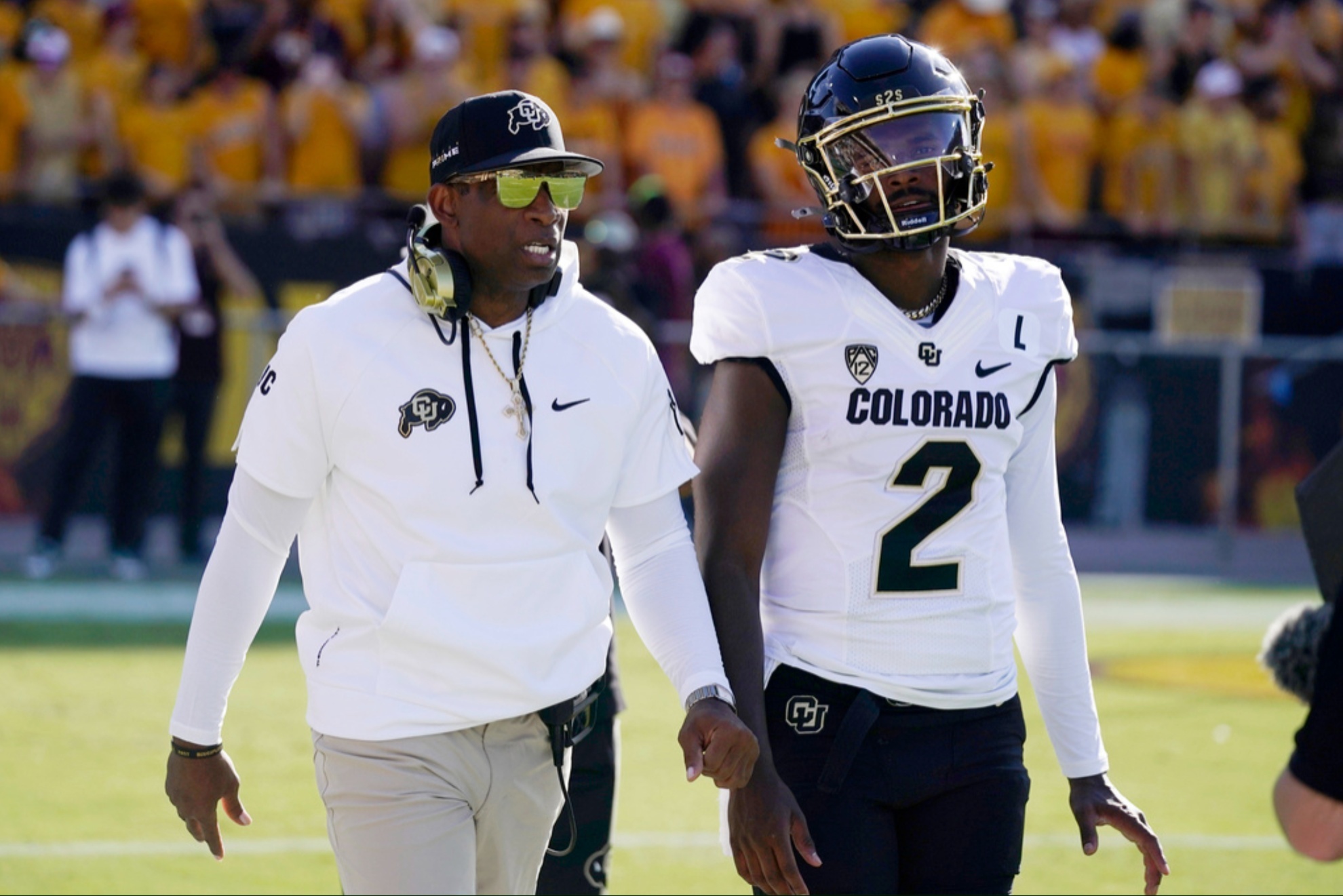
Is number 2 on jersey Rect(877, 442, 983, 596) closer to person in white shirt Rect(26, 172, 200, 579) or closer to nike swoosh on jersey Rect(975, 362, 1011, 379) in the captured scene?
nike swoosh on jersey Rect(975, 362, 1011, 379)

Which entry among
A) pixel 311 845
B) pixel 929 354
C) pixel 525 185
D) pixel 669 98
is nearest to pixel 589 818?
pixel 929 354

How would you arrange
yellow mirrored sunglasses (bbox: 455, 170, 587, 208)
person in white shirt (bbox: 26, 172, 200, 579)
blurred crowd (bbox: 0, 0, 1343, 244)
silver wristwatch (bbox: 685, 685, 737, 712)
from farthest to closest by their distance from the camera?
blurred crowd (bbox: 0, 0, 1343, 244), person in white shirt (bbox: 26, 172, 200, 579), yellow mirrored sunglasses (bbox: 455, 170, 587, 208), silver wristwatch (bbox: 685, 685, 737, 712)

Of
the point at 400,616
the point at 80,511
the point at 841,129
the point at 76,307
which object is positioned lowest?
the point at 80,511

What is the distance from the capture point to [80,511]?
13602 millimetres

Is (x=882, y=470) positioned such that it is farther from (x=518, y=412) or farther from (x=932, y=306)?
(x=518, y=412)

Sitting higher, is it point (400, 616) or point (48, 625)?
point (400, 616)

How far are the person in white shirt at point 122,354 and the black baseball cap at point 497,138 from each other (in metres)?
8.91

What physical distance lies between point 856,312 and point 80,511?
430 inches

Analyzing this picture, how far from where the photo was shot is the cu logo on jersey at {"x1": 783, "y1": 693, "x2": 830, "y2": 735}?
370cm

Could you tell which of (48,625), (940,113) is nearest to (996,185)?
(48,625)

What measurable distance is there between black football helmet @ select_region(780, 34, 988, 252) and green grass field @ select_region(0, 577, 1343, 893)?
3.10m

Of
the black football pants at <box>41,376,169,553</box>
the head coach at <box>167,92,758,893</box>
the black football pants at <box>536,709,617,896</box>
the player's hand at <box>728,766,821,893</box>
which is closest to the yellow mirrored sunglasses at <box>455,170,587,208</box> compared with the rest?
the head coach at <box>167,92,758,893</box>

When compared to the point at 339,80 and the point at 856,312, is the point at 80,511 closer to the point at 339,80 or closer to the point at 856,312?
the point at 339,80

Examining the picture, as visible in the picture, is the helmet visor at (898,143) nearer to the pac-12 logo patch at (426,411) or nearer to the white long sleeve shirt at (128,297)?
the pac-12 logo patch at (426,411)
